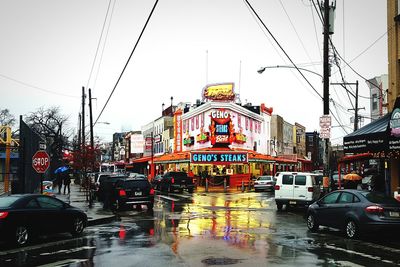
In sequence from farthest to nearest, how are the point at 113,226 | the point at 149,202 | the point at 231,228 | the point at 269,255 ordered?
1. the point at 149,202
2. the point at 113,226
3. the point at 231,228
4. the point at 269,255

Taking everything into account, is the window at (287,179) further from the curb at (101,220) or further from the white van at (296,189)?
the curb at (101,220)

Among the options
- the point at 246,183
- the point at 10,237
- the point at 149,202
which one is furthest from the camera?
the point at 246,183

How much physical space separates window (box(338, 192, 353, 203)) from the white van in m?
9.84

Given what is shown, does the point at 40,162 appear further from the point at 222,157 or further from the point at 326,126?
the point at 222,157

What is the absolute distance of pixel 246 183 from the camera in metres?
50.1

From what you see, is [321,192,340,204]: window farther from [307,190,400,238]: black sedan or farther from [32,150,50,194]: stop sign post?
[32,150,50,194]: stop sign post

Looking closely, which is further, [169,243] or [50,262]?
[169,243]

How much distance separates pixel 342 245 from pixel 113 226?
876 cm

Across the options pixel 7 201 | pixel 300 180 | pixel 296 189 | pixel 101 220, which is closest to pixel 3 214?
pixel 7 201

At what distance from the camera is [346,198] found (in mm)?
15258

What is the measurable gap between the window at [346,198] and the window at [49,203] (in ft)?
29.0

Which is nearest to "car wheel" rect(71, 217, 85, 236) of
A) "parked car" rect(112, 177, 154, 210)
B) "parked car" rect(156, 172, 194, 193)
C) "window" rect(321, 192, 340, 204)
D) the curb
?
the curb

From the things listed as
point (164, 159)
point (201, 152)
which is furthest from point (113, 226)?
point (164, 159)

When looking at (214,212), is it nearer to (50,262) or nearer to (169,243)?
(169,243)
